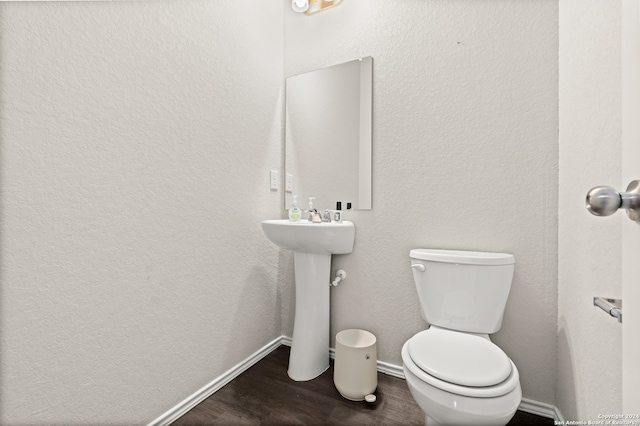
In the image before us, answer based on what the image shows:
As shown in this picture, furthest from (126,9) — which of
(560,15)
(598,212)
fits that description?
(560,15)

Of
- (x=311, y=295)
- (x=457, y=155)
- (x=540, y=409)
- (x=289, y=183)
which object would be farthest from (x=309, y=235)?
(x=540, y=409)

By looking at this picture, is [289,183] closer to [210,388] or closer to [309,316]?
[309,316]

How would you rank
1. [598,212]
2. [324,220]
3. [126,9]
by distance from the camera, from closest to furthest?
[598,212] → [126,9] → [324,220]

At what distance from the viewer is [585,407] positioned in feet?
2.91

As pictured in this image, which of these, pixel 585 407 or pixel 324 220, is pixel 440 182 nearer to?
pixel 324 220

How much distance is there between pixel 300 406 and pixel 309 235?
750 millimetres

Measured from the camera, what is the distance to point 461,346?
97 centimetres

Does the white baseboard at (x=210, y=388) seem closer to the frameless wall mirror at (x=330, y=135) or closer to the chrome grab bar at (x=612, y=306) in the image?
the frameless wall mirror at (x=330, y=135)

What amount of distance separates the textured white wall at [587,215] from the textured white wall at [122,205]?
139 centimetres

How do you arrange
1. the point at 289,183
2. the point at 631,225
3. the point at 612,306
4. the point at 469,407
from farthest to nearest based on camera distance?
the point at 289,183 < the point at 469,407 < the point at 612,306 < the point at 631,225

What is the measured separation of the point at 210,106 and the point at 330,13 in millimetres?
963

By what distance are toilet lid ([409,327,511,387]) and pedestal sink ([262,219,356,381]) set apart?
56 cm

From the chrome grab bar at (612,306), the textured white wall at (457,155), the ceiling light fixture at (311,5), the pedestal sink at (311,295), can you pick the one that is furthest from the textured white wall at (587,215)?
the ceiling light fixture at (311,5)

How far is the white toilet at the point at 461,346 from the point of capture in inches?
30.5
